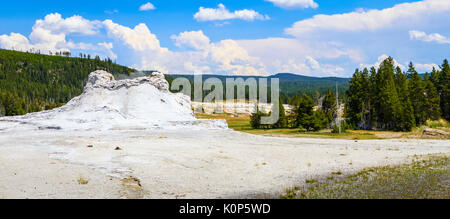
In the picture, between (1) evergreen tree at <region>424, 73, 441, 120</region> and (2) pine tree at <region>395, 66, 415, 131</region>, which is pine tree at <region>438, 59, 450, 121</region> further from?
(2) pine tree at <region>395, 66, 415, 131</region>

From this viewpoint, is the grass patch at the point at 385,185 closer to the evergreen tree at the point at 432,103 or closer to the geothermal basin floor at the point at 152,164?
the geothermal basin floor at the point at 152,164

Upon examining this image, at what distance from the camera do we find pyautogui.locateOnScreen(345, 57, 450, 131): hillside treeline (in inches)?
2562

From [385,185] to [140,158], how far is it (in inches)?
554

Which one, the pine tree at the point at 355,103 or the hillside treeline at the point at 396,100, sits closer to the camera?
the hillside treeline at the point at 396,100

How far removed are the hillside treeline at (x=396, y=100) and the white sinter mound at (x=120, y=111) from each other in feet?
131

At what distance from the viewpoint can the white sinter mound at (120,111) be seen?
117 ft

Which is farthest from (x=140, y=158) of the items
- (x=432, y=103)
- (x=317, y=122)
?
(x=432, y=103)

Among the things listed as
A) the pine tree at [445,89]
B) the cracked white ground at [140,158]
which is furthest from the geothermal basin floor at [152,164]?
the pine tree at [445,89]

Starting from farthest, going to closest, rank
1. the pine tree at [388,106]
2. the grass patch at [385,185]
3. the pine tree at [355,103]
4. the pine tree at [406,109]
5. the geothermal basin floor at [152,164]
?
the pine tree at [355,103] → the pine tree at [388,106] → the pine tree at [406,109] → the geothermal basin floor at [152,164] → the grass patch at [385,185]

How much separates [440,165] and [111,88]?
1469 inches

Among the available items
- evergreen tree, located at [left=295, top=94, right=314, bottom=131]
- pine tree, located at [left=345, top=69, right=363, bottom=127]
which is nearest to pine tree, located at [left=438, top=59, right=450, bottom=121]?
pine tree, located at [left=345, top=69, right=363, bottom=127]
